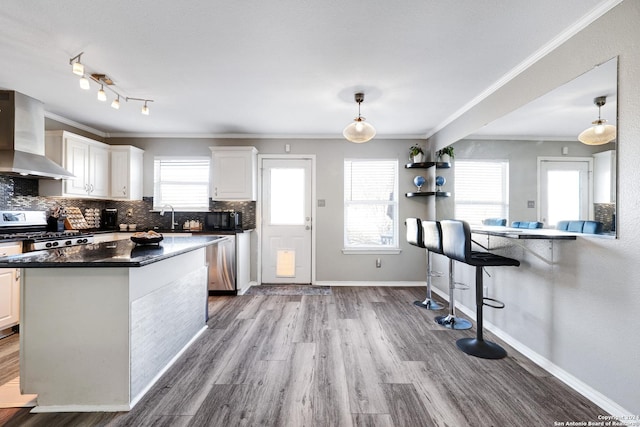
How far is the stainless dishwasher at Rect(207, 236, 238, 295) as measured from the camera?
4102mm

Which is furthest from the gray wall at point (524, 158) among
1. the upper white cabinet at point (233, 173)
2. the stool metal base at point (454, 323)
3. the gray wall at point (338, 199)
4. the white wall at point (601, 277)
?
the upper white cabinet at point (233, 173)

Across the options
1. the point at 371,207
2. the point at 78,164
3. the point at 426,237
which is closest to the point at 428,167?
the point at 371,207

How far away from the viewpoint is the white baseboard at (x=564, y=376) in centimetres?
167

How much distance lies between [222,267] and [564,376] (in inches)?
150

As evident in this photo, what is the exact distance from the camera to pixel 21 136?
3.09 m

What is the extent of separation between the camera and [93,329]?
172 cm

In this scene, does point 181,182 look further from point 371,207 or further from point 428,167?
point 428,167

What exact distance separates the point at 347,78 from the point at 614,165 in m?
2.07

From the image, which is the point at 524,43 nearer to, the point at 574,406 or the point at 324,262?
the point at 574,406

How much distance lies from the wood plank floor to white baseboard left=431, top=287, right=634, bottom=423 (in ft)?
0.17

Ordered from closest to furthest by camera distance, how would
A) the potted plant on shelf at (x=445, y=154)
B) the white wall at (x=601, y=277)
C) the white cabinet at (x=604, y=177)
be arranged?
the white wall at (x=601, y=277)
the white cabinet at (x=604, y=177)
the potted plant on shelf at (x=445, y=154)

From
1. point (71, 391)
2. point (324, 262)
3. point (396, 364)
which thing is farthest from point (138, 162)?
point (396, 364)

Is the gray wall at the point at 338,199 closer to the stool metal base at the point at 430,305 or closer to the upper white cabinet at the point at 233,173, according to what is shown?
the upper white cabinet at the point at 233,173

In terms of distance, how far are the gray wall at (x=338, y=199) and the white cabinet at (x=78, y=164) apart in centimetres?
60
